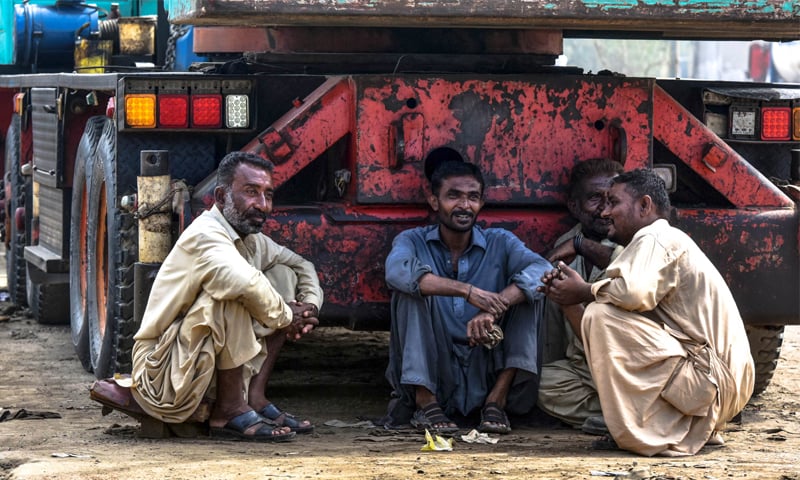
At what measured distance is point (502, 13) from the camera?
5.06 m

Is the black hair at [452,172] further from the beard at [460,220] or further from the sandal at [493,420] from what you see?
the sandal at [493,420]

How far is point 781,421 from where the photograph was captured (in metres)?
5.65

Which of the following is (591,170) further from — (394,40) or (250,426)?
(250,426)

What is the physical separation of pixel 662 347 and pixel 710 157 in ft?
4.21

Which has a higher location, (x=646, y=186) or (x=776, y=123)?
(x=776, y=123)

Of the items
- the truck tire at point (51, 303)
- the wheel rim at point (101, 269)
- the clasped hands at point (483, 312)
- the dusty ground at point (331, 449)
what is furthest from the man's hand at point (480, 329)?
the truck tire at point (51, 303)

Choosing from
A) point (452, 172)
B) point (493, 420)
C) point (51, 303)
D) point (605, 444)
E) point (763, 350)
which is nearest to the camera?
point (605, 444)

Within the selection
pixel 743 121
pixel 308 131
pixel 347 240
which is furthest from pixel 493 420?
pixel 743 121

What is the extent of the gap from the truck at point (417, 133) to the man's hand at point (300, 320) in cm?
32

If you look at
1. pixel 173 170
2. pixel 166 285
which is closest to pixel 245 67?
pixel 173 170

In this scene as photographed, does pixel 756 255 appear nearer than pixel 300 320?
No

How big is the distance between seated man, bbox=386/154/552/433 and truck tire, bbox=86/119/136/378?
3.83 feet

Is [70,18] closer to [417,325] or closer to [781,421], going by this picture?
[417,325]

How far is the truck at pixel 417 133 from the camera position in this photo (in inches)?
209
